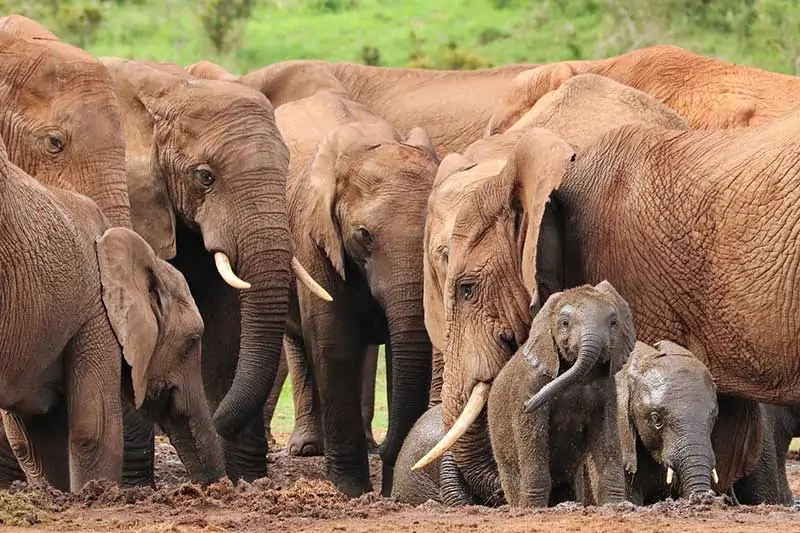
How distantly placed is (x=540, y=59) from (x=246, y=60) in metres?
2.98

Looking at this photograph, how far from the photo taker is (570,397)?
→ 6.05 m

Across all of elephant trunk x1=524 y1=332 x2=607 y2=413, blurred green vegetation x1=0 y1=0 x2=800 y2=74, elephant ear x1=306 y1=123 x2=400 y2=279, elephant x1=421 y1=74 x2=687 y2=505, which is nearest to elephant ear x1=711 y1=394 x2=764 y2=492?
elephant x1=421 y1=74 x2=687 y2=505

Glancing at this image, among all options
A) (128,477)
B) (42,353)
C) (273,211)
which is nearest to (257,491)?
(42,353)

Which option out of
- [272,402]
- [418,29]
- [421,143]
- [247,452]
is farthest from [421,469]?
[418,29]

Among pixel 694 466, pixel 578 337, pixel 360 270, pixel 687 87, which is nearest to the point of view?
pixel 578 337

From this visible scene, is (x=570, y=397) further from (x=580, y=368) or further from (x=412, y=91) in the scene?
(x=412, y=91)

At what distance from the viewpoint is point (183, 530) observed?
543cm

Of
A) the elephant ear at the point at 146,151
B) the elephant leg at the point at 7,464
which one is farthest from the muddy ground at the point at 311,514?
the elephant ear at the point at 146,151

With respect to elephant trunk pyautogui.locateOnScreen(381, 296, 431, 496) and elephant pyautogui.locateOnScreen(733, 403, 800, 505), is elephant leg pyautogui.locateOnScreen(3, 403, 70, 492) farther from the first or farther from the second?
elephant pyautogui.locateOnScreen(733, 403, 800, 505)

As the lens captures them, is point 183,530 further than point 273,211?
No

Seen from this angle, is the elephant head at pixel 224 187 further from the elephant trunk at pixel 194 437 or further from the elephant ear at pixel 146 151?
the elephant trunk at pixel 194 437

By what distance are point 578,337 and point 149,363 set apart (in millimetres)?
1849

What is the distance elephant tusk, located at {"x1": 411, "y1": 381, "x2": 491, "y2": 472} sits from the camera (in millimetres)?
6633

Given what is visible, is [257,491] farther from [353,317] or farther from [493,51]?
[493,51]
